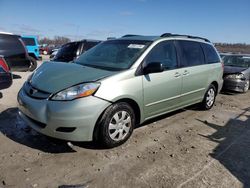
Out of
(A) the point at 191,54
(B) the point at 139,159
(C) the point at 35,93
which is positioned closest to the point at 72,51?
(A) the point at 191,54

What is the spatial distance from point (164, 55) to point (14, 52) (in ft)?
21.4

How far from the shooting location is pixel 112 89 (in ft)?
11.1

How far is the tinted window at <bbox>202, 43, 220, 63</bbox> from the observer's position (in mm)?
5738

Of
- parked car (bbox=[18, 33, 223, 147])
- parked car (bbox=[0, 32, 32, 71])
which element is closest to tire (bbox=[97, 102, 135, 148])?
parked car (bbox=[18, 33, 223, 147])

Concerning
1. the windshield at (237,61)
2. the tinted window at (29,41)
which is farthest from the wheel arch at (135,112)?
the tinted window at (29,41)

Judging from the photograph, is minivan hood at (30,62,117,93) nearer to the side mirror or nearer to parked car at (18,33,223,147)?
→ parked car at (18,33,223,147)

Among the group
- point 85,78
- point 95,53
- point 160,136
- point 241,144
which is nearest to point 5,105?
point 95,53

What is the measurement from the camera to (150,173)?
9.83 feet

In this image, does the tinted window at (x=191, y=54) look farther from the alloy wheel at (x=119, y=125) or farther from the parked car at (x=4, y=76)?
the parked car at (x=4, y=76)

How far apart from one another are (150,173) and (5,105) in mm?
4050

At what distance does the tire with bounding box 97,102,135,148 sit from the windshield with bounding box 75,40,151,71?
0.66m

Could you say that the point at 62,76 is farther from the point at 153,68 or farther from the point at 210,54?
the point at 210,54

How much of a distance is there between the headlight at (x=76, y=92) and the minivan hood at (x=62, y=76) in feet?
0.29

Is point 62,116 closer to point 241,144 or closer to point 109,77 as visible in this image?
point 109,77
